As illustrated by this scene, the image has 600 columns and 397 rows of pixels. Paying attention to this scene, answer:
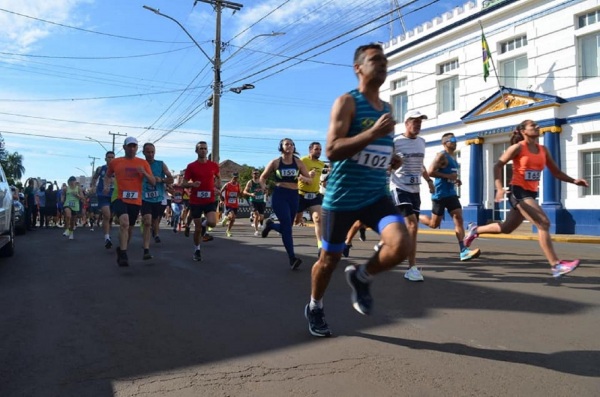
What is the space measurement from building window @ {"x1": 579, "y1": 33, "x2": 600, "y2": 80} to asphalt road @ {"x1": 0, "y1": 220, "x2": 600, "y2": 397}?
39.3ft

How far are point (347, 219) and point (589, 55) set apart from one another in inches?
627

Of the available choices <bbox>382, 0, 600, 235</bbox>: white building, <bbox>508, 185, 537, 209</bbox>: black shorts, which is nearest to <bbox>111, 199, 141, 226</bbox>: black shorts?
<bbox>508, 185, 537, 209</bbox>: black shorts

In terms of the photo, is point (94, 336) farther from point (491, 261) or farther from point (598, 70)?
point (598, 70)

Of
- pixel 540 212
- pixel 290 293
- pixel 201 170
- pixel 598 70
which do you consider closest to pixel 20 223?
pixel 201 170


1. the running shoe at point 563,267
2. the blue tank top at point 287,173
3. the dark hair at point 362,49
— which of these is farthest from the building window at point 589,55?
the dark hair at point 362,49

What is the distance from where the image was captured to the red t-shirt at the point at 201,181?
830 centimetres

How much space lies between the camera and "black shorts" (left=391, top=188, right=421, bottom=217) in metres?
6.12

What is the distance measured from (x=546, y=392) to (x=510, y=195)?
3838 millimetres

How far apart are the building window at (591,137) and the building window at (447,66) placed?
6535 mm

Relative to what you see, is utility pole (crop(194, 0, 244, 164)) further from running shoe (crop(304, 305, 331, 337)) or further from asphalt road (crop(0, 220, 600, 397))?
running shoe (crop(304, 305, 331, 337))

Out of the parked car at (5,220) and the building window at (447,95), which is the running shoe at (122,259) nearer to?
the parked car at (5,220)

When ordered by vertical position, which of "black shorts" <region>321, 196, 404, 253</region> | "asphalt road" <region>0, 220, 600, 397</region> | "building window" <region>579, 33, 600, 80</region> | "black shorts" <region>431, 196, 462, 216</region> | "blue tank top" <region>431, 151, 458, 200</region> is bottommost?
"asphalt road" <region>0, 220, 600, 397</region>

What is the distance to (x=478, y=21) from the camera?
19391 mm

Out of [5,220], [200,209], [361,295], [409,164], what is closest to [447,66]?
[200,209]
